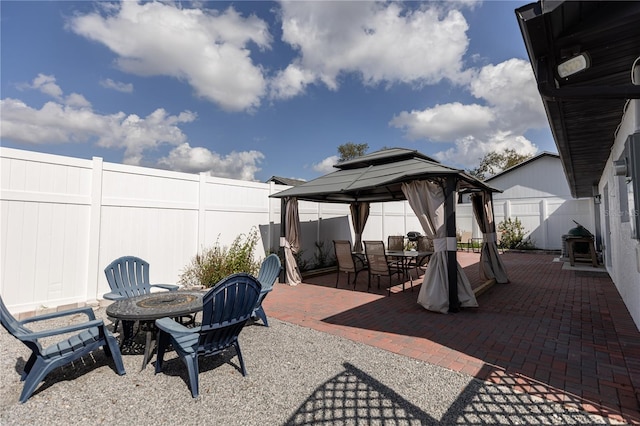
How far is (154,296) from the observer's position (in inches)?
150

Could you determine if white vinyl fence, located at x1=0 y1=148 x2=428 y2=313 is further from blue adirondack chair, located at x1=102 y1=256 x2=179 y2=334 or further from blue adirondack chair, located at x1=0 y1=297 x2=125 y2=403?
blue adirondack chair, located at x1=0 y1=297 x2=125 y2=403

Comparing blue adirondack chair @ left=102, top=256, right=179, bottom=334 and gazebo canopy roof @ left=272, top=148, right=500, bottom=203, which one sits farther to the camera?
gazebo canopy roof @ left=272, top=148, right=500, bottom=203

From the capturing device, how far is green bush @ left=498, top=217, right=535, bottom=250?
1422 cm

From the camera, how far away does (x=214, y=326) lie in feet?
8.69

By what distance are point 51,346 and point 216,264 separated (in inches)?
155

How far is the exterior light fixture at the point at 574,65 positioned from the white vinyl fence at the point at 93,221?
21.5 ft

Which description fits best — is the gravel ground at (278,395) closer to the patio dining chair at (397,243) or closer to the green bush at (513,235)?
the patio dining chair at (397,243)

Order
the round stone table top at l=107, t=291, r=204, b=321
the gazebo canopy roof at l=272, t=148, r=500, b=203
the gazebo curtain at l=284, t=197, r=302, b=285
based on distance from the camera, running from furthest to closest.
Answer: the gazebo curtain at l=284, t=197, r=302, b=285 < the gazebo canopy roof at l=272, t=148, r=500, b=203 < the round stone table top at l=107, t=291, r=204, b=321

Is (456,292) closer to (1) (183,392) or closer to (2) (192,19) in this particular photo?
(1) (183,392)

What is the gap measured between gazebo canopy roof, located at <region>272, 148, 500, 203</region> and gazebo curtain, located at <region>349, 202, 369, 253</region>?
0.59 metres

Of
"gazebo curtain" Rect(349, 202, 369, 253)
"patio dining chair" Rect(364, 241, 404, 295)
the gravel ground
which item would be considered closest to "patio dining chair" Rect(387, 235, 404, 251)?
"gazebo curtain" Rect(349, 202, 369, 253)

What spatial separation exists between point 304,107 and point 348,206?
5.30 m

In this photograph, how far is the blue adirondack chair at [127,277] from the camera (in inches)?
168

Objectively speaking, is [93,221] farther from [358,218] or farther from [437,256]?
[358,218]
